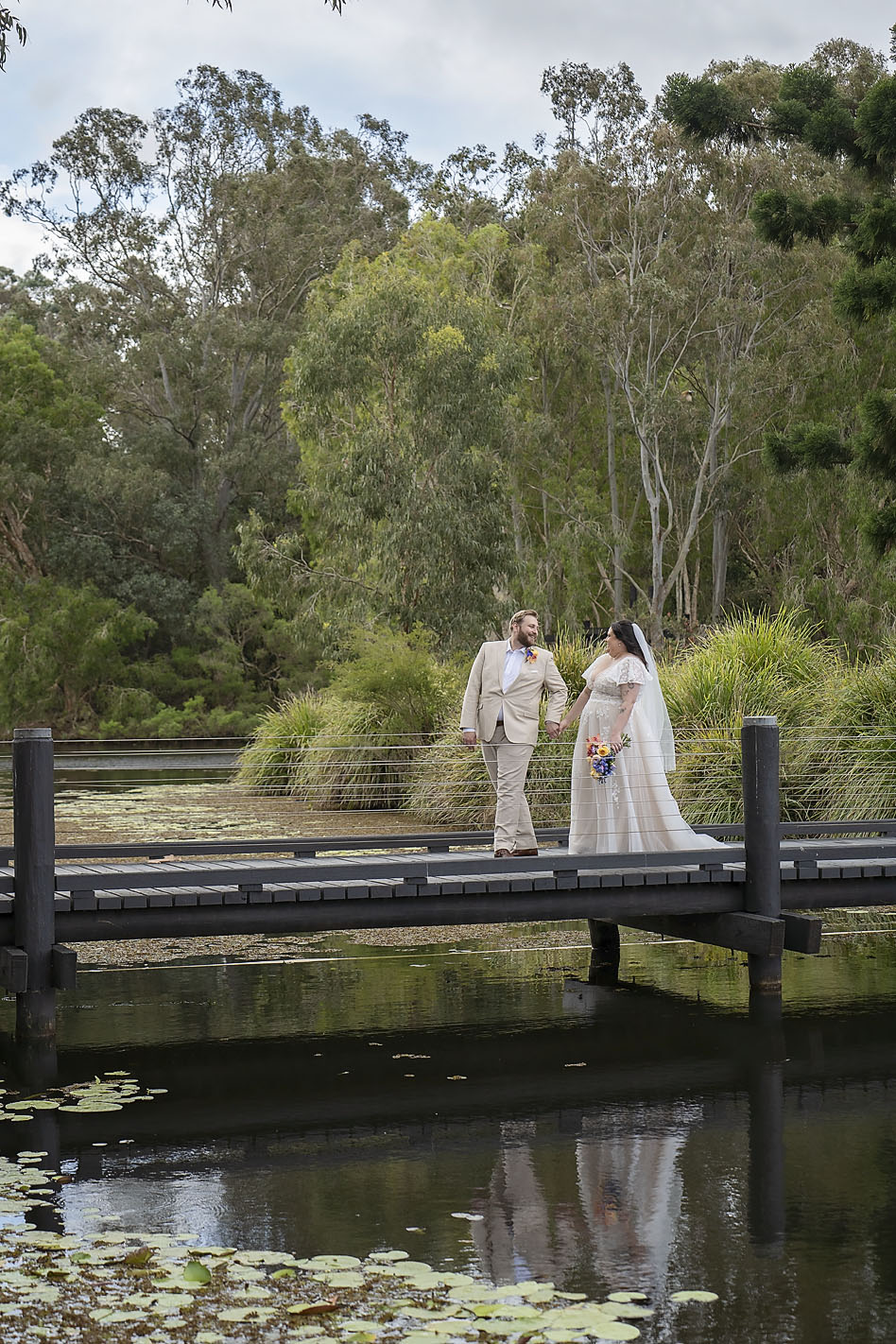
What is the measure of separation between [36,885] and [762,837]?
4019 millimetres

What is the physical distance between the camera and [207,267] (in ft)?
175

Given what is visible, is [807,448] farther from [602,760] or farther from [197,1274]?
[197,1274]

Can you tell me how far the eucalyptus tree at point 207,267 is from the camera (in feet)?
169

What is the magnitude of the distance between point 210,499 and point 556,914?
44.0 meters

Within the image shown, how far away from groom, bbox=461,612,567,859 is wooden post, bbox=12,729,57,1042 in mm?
2670

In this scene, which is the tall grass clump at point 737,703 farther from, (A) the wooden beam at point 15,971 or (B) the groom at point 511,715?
(A) the wooden beam at point 15,971

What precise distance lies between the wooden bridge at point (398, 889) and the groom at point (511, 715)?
251 millimetres

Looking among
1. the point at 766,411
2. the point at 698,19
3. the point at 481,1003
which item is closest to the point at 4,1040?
the point at 481,1003

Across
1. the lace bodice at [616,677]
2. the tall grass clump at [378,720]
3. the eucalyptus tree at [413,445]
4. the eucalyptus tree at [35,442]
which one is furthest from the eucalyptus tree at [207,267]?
the lace bodice at [616,677]

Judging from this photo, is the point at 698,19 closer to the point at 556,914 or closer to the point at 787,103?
the point at 787,103

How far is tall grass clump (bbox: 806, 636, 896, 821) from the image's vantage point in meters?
14.6

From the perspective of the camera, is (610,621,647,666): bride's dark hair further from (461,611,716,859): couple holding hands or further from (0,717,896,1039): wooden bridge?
(0,717,896,1039): wooden bridge

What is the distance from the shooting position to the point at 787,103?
1962 centimetres

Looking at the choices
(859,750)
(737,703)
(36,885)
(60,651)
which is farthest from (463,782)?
(60,651)
